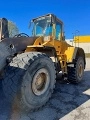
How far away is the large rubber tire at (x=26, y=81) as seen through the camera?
3.82 metres

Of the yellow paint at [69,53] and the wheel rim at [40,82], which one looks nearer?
the wheel rim at [40,82]

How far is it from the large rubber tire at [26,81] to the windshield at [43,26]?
176 centimetres

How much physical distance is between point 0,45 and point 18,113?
60.7 inches

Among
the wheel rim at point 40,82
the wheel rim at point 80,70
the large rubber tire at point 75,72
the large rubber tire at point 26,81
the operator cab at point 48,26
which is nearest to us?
the large rubber tire at point 26,81

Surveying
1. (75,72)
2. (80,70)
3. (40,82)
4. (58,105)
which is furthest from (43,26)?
(58,105)

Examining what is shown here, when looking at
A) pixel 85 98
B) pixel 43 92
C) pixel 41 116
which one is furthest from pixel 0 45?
pixel 85 98

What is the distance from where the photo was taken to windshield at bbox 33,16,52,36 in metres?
6.05

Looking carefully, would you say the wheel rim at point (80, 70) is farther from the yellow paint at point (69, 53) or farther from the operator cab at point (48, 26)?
the operator cab at point (48, 26)

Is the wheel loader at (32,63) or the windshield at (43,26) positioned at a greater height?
the windshield at (43,26)

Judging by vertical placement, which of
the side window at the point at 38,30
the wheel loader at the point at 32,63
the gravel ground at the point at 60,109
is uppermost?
the side window at the point at 38,30

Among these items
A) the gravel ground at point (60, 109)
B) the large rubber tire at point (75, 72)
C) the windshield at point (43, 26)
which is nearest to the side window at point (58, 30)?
the windshield at point (43, 26)

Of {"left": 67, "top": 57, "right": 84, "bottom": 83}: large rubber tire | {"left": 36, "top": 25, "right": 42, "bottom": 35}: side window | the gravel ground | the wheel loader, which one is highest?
{"left": 36, "top": 25, "right": 42, "bottom": 35}: side window

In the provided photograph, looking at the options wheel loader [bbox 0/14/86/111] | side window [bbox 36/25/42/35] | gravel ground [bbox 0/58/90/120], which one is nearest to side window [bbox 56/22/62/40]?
wheel loader [bbox 0/14/86/111]

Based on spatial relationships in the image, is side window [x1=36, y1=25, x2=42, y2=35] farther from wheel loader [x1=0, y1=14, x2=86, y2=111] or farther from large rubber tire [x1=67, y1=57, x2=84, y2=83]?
large rubber tire [x1=67, y1=57, x2=84, y2=83]
